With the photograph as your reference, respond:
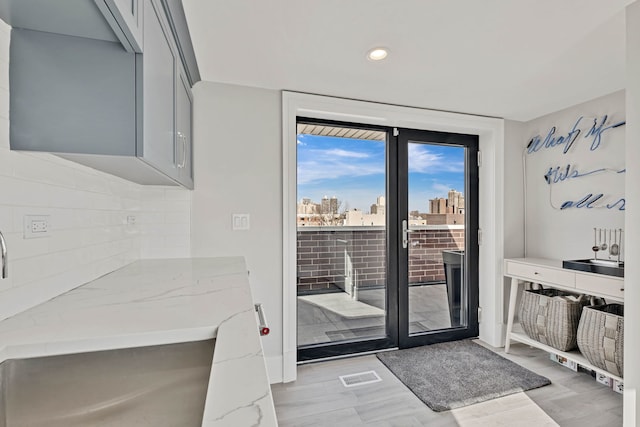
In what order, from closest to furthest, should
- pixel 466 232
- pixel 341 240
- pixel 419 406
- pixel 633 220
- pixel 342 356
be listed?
pixel 633 220 → pixel 419 406 → pixel 342 356 → pixel 341 240 → pixel 466 232

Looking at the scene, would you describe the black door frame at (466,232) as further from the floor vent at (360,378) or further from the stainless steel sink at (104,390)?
the stainless steel sink at (104,390)

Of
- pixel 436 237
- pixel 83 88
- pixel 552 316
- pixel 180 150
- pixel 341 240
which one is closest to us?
pixel 83 88

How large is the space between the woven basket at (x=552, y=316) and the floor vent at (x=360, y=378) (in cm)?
136

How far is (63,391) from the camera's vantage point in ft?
2.49

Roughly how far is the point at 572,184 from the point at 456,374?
1.91 metres

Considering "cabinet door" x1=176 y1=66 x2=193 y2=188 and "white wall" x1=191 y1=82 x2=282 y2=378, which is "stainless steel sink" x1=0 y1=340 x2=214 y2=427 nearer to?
"cabinet door" x1=176 y1=66 x2=193 y2=188

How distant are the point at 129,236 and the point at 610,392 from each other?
3346 millimetres

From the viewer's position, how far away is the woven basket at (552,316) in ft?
7.75

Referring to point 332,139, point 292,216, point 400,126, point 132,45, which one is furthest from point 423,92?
point 132,45

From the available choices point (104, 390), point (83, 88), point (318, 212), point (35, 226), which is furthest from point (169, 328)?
point (318, 212)

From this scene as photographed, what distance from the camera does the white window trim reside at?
240 cm

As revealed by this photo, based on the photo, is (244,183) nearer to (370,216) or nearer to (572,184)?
(370,216)

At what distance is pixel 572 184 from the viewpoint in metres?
2.76

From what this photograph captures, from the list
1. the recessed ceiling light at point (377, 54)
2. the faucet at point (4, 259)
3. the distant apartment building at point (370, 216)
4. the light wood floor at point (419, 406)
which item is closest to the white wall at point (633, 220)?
the light wood floor at point (419, 406)
